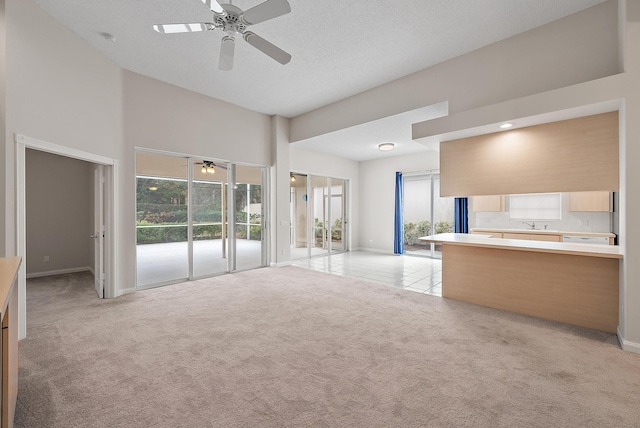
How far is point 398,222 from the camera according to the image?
333 inches

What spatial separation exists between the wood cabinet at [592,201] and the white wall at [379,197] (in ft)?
11.1

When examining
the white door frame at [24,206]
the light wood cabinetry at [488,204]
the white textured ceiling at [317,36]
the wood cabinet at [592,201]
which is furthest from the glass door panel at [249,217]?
the wood cabinet at [592,201]

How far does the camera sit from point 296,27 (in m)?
3.44

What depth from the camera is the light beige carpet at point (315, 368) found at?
72.1 inches

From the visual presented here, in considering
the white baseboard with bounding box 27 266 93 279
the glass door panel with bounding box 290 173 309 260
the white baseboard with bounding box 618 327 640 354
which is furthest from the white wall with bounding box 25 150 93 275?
the white baseboard with bounding box 618 327 640 354

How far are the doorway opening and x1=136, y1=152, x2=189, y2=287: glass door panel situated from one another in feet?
9.96

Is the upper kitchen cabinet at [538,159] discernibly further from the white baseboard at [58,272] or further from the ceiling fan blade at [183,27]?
the white baseboard at [58,272]

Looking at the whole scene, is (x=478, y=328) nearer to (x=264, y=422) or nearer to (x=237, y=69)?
(x=264, y=422)

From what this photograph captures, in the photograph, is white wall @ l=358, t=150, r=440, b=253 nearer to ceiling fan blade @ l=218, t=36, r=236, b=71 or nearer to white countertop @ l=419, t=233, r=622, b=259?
white countertop @ l=419, t=233, r=622, b=259

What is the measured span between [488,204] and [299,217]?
481cm

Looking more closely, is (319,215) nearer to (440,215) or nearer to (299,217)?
(299,217)

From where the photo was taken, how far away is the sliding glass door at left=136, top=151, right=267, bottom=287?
5016 millimetres

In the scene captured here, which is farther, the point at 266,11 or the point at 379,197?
the point at 379,197

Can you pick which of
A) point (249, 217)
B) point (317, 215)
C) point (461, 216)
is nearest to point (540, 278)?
point (461, 216)
